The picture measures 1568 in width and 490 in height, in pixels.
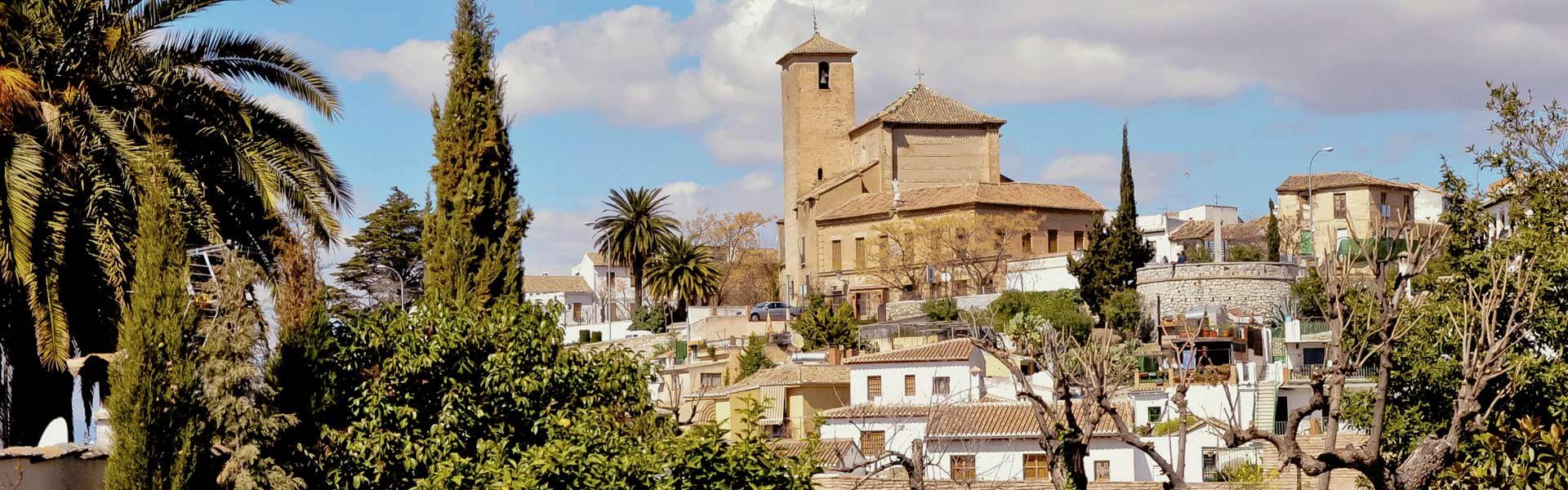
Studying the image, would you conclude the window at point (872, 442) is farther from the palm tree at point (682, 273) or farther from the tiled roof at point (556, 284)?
the tiled roof at point (556, 284)

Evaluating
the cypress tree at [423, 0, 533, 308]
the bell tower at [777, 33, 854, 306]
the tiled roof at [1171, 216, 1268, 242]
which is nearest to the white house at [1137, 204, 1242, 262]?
the tiled roof at [1171, 216, 1268, 242]

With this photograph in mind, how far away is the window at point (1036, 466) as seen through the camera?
31.8 m

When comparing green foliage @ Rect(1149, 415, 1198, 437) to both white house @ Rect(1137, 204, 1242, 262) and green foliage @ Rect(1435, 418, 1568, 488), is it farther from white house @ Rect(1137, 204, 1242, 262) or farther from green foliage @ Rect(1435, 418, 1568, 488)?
white house @ Rect(1137, 204, 1242, 262)

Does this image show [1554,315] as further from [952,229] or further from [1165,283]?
[952,229]

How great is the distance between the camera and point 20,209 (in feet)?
44.4

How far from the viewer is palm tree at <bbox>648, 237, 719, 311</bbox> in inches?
2606

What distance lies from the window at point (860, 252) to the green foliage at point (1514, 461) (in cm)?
5904

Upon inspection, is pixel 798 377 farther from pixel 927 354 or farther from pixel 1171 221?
pixel 1171 221

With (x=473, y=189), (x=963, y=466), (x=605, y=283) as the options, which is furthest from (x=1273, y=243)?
(x=473, y=189)

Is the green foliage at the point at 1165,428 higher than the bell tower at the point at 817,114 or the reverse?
the reverse

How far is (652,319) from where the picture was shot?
67.6m

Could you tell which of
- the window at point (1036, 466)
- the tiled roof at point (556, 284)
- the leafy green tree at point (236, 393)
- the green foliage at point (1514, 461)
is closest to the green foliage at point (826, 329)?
the window at point (1036, 466)

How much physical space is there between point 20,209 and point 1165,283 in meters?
45.6

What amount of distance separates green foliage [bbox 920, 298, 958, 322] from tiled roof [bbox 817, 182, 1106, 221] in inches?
334
